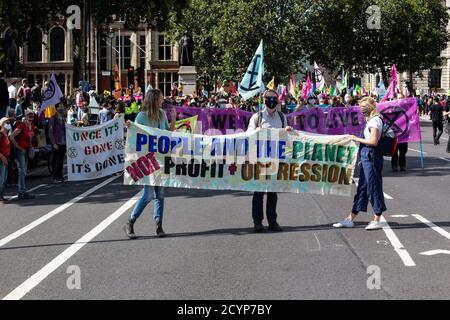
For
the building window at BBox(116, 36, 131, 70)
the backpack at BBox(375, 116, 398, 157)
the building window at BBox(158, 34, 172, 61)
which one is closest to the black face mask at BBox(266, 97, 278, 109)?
the backpack at BBox(375, 116, 398, 157)

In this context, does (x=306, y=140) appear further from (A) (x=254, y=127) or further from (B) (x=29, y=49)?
(B) (x=29, y=49)

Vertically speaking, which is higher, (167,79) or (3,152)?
(167,79)

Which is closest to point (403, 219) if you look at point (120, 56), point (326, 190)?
point (326, 190)

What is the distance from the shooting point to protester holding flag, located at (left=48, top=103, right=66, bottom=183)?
18.3 m

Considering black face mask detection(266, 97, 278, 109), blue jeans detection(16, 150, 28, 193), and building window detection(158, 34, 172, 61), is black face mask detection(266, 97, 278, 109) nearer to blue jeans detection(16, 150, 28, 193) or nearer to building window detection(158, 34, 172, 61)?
blue jeans detection(16, 150, 28, 193)

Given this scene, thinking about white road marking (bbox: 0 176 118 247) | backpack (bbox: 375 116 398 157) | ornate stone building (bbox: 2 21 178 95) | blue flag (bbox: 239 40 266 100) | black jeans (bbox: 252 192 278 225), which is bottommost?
white road marking (bbox: 0 176 118 247)

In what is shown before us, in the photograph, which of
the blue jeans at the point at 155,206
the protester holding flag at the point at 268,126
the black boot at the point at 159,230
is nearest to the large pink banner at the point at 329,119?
the protester holding flag at the point at 268,126

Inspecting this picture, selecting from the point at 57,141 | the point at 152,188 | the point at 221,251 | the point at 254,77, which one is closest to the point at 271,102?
the point at 152,188

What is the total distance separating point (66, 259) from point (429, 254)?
157 inches

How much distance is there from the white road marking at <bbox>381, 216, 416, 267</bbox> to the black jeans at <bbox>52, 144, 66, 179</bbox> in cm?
906

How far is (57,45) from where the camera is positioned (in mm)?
90812

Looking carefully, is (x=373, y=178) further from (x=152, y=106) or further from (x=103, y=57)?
(x=103, y=57)

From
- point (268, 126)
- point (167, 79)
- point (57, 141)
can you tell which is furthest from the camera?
point (167, 79)

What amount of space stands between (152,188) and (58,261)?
2.18 metres
